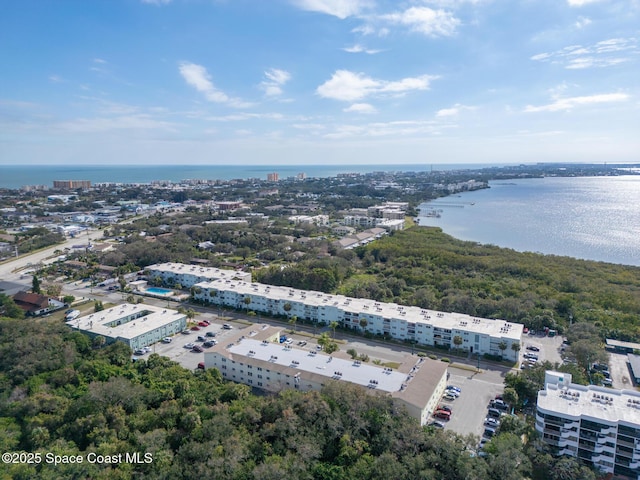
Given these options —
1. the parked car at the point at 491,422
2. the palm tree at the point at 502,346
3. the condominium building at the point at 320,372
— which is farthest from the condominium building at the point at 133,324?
the palm tree at the point at 502,346

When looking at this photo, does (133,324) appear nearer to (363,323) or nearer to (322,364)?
(322,364)

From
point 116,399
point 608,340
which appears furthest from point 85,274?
point 608,340

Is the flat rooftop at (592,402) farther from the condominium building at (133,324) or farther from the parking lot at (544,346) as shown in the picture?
the condominium building at (133,324)

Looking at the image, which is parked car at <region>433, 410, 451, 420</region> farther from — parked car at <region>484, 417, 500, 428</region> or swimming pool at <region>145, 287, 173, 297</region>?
swimming pool at <region>145, 287, 173, 297</region>

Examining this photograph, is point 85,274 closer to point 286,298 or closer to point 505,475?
point 286,298

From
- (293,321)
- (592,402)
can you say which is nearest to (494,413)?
(592,402)
